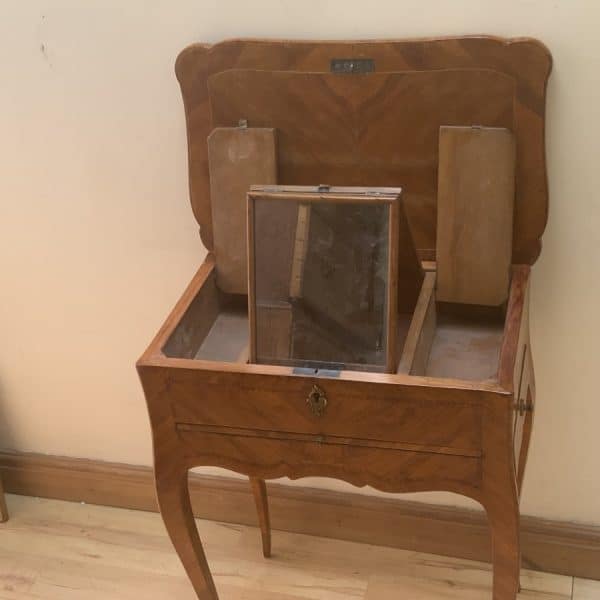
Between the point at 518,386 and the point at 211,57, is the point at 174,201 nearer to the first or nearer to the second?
the point at 211,57

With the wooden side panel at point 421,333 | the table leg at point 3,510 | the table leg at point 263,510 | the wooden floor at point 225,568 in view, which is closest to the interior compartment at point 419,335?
the wooden side panel at point 421,333

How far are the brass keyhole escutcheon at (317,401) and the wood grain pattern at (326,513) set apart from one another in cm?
63

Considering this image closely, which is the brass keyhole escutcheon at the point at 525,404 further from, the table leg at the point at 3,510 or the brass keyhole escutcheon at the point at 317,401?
the table leg at the point at 3,510

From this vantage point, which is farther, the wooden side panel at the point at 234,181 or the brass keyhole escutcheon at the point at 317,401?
the wooden side panel at the point at 234,181

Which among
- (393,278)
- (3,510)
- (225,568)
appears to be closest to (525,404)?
(393,278)

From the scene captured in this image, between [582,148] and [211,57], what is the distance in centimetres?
55

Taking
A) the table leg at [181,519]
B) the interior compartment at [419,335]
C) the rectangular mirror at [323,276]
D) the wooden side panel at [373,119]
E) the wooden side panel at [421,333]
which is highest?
the wooden side panel at [373,119]

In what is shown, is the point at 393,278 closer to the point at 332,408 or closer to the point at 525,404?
the point at 332,408

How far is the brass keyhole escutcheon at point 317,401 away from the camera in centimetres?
111

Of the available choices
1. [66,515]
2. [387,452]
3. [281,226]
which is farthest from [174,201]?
[66,515]

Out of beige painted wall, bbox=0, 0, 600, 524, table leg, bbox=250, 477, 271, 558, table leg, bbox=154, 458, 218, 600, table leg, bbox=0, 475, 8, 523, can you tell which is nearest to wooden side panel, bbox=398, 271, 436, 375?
beige painted wall, bbox=0, 0, 600, 524

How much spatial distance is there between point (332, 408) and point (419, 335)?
0.51 ft

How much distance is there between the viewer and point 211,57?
1.30 metres

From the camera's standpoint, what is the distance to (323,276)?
3.86 feet
